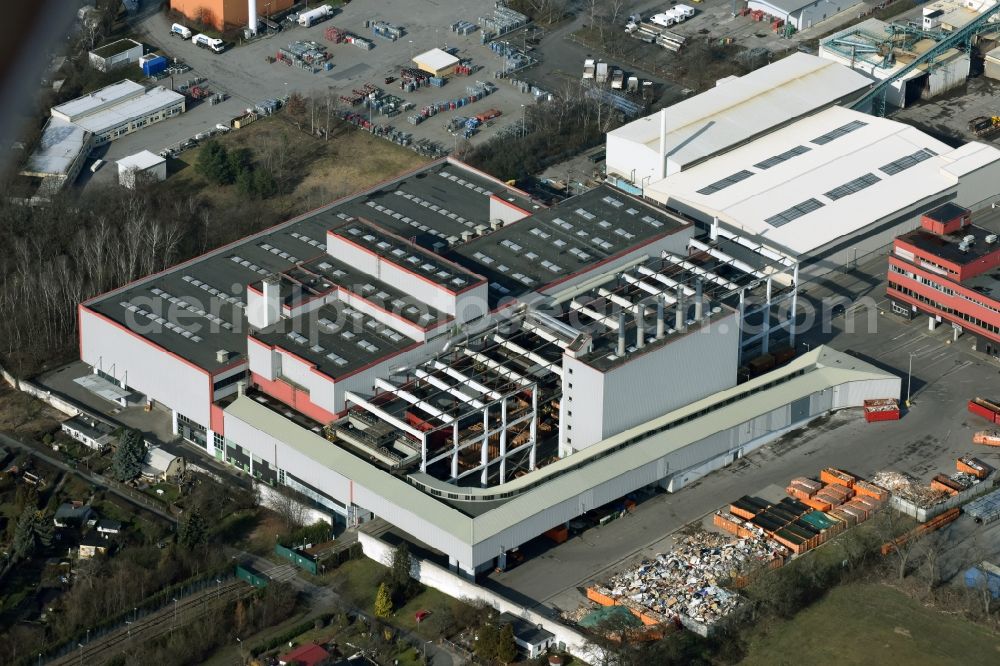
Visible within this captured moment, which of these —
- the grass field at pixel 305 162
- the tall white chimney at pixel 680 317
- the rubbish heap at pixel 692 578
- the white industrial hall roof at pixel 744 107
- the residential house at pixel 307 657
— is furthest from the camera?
the grass field at pixel 305 162

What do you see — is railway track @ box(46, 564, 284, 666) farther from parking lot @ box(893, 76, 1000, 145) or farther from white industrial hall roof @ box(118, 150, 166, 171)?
parking lot @ box(893, 76, 1000, 145)

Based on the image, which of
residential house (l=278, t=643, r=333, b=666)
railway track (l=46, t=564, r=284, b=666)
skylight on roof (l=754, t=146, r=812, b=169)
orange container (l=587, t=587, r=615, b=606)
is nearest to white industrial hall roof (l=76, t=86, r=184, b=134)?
skylight on roof (l=754, t=146, r=812, b=169)

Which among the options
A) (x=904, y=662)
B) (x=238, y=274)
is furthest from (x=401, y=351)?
(x=904, y=662)

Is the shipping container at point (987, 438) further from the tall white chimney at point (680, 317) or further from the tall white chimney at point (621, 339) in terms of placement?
the tall white chimney at point (621, 339)

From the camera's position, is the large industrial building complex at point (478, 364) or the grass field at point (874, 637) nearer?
the grass field at point (874, 637)

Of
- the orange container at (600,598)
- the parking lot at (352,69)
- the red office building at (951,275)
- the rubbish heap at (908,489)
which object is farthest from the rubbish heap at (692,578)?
the parking lot at (352,69)

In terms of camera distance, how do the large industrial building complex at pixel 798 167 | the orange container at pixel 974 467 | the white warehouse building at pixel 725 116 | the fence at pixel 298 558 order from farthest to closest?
the white warehouse building at pixel 725 116, the large industrial building complex at pixel 798 167, the orange container at pixel 974 467, the fence at pixel 298 558

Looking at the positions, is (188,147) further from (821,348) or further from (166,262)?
(821,348)
